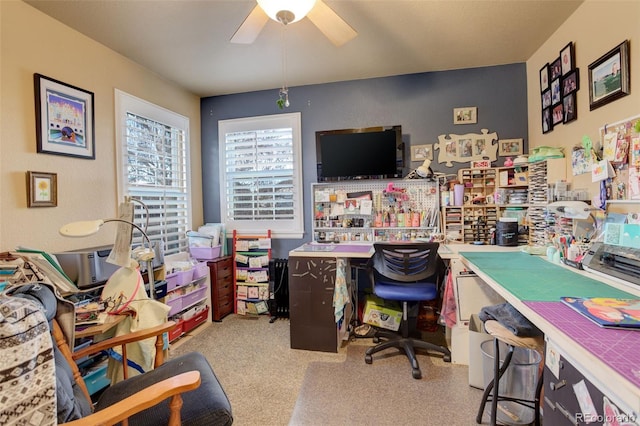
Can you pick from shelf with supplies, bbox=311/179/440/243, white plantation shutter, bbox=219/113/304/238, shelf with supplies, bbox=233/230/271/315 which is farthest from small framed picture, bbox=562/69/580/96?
shelf with supplies, bbox=233/230/271/315

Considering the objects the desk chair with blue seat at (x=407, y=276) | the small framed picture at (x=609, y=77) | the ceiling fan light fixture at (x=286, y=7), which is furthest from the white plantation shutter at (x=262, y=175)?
the small framed picture at (x=609, y=77)

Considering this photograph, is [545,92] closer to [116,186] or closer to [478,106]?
[478,106]

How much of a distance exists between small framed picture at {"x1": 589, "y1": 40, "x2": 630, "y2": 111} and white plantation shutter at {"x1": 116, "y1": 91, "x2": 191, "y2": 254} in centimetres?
343

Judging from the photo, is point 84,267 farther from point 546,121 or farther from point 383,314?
point 546,121

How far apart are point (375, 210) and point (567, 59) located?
1856mm

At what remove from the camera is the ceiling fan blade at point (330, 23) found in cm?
162

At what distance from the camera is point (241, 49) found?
246cm

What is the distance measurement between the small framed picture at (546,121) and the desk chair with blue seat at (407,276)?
1.39 metres

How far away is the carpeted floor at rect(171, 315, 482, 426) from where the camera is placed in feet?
5.71

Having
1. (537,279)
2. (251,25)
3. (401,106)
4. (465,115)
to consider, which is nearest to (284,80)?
(401,106)

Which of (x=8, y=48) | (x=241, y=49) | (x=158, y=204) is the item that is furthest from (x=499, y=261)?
(x=8, y=48)

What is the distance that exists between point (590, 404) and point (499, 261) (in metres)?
1.19

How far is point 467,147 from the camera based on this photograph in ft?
9.69

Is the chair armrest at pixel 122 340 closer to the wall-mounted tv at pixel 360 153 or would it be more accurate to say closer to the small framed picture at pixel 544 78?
the wall-mounted tv at pixel 360 153
